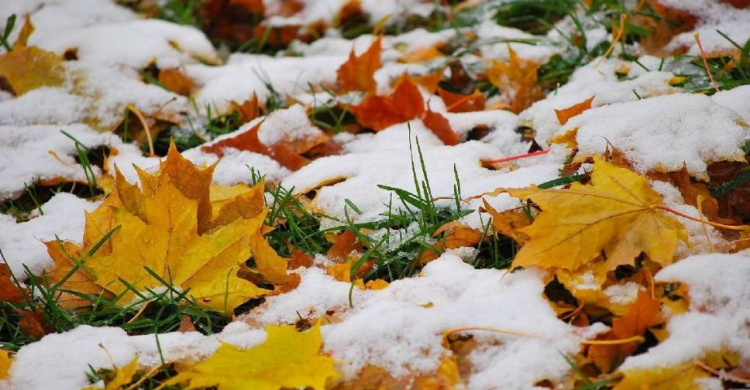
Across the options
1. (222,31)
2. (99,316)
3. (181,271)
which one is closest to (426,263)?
(181,271)

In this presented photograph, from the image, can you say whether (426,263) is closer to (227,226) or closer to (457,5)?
(227,226)

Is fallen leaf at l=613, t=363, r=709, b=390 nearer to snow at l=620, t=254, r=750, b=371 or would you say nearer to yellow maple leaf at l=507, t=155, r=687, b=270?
snow at l=620, t=254, r=750, b=371

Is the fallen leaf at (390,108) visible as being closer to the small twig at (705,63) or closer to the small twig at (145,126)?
the small twig at (145,126)

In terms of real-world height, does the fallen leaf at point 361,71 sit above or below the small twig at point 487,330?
above

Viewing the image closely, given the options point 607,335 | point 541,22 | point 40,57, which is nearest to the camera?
point 607,335

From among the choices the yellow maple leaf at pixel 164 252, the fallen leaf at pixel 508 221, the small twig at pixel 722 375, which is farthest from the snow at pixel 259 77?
the small twig at pixel 722 375
